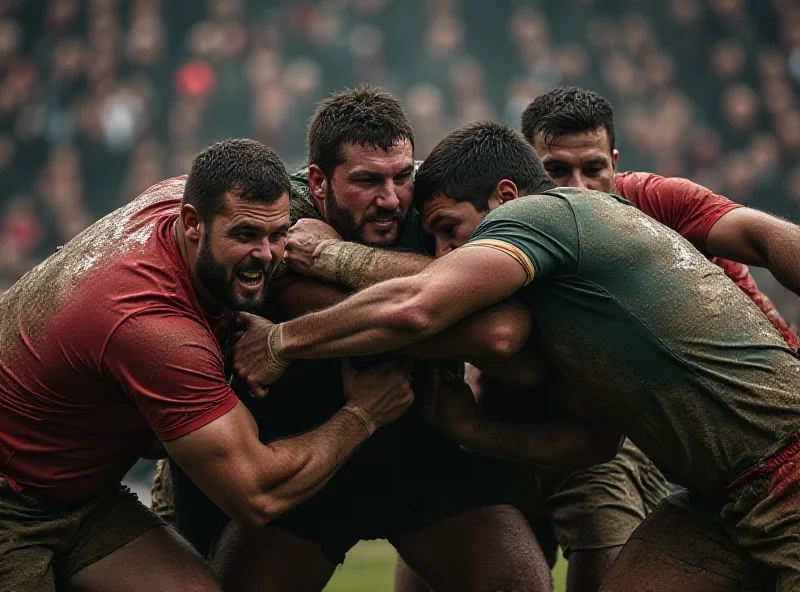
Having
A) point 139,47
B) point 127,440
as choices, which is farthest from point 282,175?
point 139,47

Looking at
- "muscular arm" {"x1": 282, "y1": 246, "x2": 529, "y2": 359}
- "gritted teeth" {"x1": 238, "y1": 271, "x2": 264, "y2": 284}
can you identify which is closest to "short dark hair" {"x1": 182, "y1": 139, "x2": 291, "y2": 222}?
"gritted teeth" {"x1": 238, "y1": 271, "x2": 264, "y2": 284}

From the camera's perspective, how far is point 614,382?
416 cm

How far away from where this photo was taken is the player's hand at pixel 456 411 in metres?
4.68

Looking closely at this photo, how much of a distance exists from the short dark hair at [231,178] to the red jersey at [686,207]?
5.83ft

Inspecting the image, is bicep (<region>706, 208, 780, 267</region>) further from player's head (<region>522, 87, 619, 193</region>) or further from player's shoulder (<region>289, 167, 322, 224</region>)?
player's shoulder (<region>289, 167, 322, 224</region>)

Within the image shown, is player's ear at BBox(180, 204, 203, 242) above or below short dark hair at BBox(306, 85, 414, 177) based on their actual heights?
below

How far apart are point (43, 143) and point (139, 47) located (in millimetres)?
1717

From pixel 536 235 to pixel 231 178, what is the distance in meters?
1.08

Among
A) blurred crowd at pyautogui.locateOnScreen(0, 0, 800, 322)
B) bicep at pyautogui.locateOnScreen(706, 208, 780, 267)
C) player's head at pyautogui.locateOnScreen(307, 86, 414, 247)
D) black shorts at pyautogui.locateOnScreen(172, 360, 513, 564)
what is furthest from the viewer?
blurred crowd at pyautogui.locateOnScreen(0, 0, 800, 322)

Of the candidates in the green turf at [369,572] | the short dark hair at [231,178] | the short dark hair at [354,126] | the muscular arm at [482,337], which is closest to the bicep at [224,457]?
the muscular arm at [482,337]

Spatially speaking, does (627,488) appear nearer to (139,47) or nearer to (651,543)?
(651,543)

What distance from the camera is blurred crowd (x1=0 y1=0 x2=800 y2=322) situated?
13000mm

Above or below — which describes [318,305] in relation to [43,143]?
above

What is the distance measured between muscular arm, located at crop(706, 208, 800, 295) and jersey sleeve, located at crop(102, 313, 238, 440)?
215 centimetres
